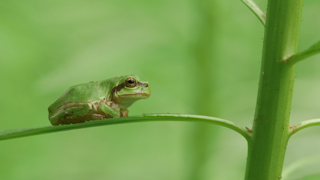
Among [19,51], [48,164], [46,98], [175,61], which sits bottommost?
[48,164]

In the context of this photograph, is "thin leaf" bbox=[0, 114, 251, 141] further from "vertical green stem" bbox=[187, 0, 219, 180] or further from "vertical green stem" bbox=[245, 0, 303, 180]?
"vertical green stem" bbox=[187, 0, 219, 180]

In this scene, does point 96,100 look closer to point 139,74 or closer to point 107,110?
→ point 107,110

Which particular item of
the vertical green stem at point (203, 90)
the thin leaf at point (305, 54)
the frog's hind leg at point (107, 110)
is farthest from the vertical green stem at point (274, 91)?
the vertical green stem at point (203, 90)

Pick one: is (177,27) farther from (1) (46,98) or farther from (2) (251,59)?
(1) (46,98)

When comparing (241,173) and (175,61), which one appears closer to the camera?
(241,173)

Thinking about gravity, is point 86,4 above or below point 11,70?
above

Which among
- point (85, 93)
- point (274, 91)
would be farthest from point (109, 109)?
point (274, 91)

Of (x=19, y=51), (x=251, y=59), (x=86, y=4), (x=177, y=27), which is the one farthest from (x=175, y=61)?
(x=19, y=51)
